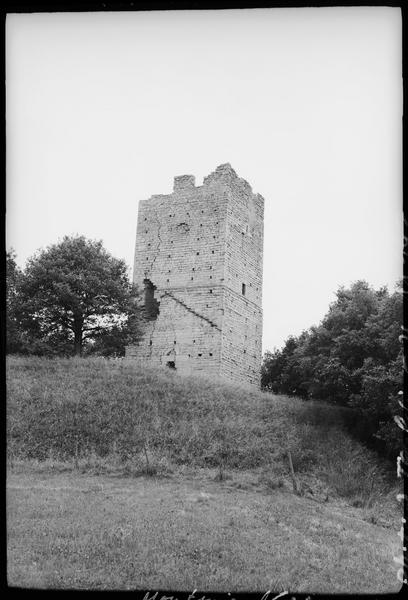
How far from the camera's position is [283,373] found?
32.6 m

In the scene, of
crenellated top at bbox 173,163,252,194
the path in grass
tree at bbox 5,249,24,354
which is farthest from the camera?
crenellated top at bbox 173,163,252,194

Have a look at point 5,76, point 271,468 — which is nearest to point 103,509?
point 271,468

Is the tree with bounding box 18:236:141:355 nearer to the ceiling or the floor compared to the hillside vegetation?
nearer to the ceiling

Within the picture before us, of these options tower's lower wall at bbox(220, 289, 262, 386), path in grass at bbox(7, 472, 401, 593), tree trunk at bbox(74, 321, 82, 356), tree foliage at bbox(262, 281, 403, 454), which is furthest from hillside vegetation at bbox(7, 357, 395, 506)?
tower's lower wall at bbox(220, 289, 262, 386)

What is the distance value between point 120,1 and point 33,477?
11.7 meters

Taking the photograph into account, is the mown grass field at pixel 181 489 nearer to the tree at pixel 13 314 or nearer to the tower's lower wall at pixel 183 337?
the tree at pixel 13 314

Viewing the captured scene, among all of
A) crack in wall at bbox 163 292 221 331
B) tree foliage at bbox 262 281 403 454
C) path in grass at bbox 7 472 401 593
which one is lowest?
path in grass at bbox 7 472 401 593

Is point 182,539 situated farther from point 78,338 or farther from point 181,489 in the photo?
point 78,338

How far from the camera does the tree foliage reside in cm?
1895

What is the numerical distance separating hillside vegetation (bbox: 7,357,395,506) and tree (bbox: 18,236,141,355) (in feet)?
9.44

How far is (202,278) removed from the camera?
94.4ft

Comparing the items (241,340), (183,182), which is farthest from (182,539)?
(183,182)

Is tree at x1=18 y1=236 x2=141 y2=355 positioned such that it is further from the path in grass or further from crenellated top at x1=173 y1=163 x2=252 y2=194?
the path in grass

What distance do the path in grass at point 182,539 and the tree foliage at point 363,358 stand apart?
19.4 ft
